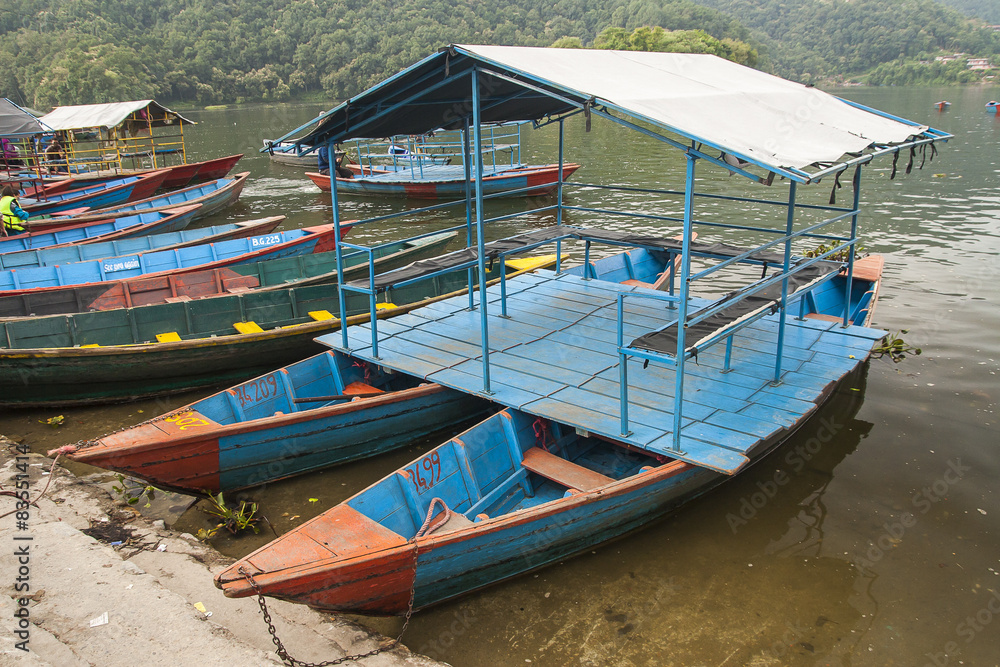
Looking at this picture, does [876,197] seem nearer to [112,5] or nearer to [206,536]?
[206,536]

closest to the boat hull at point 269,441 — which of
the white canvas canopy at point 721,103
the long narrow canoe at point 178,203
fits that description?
the white canvas canopy at point 721,103

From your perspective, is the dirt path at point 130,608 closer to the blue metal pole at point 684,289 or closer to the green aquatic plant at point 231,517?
the green aquatic plant at point 231,517

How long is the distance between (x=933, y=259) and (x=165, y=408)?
1543 centimetres

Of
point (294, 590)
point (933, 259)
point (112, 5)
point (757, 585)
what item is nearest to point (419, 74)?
point (294, 590)

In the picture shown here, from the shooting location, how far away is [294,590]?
13.3 ft

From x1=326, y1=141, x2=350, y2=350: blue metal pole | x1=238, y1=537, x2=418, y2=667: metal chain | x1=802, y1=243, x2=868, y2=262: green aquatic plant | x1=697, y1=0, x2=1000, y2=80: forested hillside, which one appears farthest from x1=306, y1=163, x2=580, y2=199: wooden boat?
x1=697, y1=0, x2=1000, y2=80: forested hillside

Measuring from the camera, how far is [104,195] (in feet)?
63.8

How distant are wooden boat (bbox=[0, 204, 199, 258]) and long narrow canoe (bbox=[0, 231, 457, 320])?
152 inches

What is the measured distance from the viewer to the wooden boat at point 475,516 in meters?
4.22

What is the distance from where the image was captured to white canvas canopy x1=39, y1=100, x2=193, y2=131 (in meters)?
21.1

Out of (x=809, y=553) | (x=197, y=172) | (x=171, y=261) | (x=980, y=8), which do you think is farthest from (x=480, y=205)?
(x=980, y=8)

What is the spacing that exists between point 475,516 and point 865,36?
123 meters

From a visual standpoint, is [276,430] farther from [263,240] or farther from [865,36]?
[865,36]

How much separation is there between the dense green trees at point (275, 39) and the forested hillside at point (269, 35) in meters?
0.14
